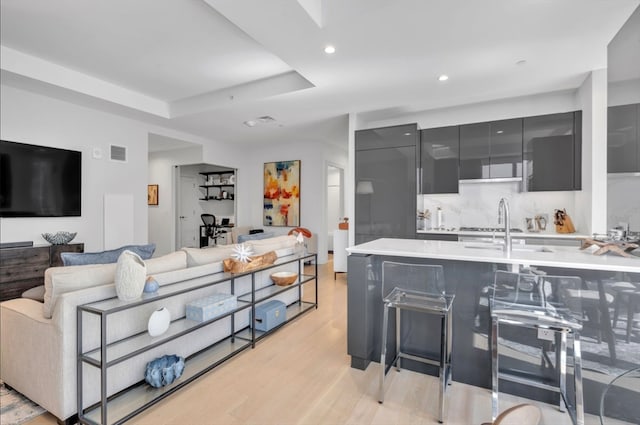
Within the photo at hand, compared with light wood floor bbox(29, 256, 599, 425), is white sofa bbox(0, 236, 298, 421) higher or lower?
higher

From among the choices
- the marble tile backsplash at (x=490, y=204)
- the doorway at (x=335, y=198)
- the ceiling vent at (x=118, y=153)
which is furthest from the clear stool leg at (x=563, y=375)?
the doorway at (x=335, y=198)

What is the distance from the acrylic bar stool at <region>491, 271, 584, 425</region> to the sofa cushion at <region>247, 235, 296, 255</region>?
2173mm

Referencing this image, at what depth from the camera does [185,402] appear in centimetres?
194

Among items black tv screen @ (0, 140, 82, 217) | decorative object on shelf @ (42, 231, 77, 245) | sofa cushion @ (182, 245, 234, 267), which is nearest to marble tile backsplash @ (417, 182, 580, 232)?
sofa cushion @ (182, 245, 234, 267)

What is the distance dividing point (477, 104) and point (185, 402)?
15.8ft

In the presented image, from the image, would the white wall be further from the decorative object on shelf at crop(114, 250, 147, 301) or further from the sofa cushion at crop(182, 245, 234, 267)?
the decorative object on shelf at crop(114, 250, 147, 301)

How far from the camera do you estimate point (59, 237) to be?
3873mm

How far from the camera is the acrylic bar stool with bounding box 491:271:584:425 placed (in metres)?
1.64

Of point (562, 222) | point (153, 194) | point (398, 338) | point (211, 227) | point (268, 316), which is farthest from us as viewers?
point (211, 227)

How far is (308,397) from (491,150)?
3.76 metres

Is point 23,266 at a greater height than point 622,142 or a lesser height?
lesser

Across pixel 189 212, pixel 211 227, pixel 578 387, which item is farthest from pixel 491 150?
pixel 189 212

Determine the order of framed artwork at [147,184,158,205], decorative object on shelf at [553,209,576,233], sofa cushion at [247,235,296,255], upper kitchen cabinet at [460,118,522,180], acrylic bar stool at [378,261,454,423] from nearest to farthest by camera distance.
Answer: acrylic bar stool at [378,261,454,423] < sofa cushion at [247,235,296,255] < decorative object on shelf at [553,209,576,233] < upper kitchen cabinet at [460,118,522,180] < framed artwork at [147,184,158,205]

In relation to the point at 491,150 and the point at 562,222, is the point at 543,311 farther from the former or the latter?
the point at 491,150
